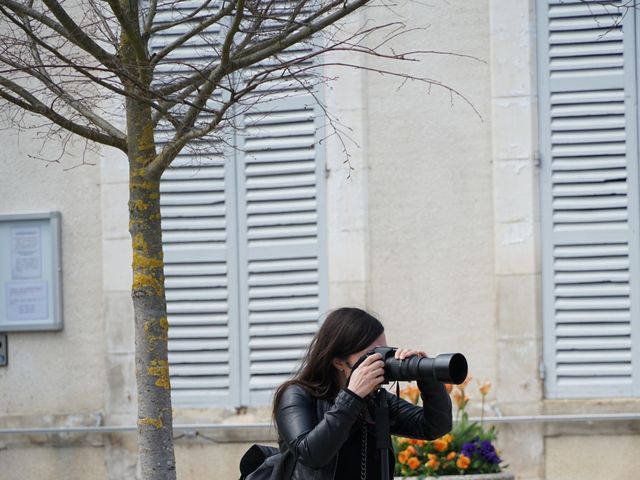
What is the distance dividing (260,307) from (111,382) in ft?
3.46

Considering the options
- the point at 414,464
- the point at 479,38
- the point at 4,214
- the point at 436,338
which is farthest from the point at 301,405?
the point at 4,214

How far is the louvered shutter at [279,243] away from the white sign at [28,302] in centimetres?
129

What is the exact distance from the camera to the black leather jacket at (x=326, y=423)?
10.4 ft

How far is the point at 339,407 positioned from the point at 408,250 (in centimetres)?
374

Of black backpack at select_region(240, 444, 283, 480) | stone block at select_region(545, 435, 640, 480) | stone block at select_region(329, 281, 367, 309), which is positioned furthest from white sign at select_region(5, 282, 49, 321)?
black backpack at select_region(240, 444, 283, 480)

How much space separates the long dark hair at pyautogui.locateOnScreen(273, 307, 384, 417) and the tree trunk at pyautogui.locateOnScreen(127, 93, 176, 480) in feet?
2.94

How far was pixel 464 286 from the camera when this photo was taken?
682 centimetres

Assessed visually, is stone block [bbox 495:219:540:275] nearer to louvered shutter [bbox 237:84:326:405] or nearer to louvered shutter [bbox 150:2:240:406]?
louvered shutter [bbox 237:84:326:405]

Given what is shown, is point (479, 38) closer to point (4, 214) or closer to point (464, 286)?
point (464, 286)

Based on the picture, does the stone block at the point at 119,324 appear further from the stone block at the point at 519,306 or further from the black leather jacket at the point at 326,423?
the black leather jacket at the point at 326,423

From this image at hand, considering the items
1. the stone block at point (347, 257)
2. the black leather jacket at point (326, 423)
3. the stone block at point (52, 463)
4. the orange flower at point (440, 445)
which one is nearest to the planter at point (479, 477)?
the orange flower at point (440, 445)

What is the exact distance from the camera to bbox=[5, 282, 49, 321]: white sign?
7.31 m

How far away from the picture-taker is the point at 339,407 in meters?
3.20

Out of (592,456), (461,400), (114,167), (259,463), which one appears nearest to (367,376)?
(259,463)
